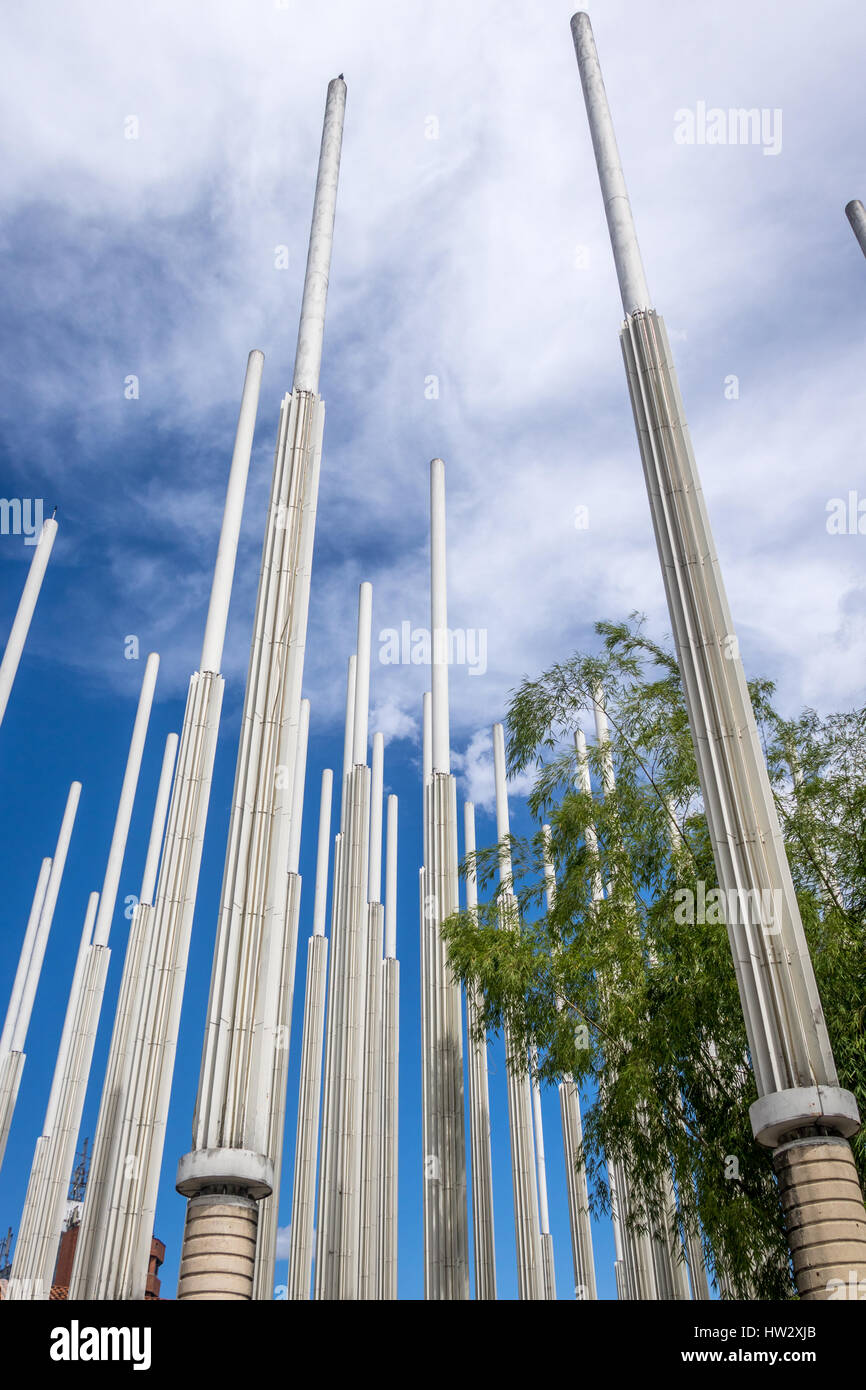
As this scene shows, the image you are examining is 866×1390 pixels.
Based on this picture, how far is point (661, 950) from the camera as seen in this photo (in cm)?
1444

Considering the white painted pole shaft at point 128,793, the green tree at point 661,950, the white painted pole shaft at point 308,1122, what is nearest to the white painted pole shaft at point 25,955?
the white painted pole shaft at point 128,793

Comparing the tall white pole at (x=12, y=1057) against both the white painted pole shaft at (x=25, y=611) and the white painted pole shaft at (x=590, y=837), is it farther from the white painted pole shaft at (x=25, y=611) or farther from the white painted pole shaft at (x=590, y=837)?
the white painted pole shaft at (x=590, y=837)

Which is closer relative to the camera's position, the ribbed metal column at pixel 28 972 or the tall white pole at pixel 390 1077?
the tall white pole at pixel 390 1077

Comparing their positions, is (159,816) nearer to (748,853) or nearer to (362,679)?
(362,679)

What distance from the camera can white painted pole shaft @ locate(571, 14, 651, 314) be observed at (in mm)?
13961

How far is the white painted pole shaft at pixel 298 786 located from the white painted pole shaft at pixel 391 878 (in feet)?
11.4

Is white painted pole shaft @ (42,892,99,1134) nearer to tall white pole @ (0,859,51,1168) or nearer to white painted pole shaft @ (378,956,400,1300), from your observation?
tall white pole @ (0,859,51,1168)

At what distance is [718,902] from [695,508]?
496cm

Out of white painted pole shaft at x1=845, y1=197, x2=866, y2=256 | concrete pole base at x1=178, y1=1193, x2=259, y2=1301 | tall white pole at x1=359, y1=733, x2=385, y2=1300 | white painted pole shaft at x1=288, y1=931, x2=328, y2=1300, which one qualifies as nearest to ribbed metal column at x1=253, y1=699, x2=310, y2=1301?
white painted pole shaft at x1=288, y1=931, x2=328, y2=1300

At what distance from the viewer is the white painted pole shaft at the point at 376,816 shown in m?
30.4

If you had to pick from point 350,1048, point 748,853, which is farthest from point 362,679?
point 748,853

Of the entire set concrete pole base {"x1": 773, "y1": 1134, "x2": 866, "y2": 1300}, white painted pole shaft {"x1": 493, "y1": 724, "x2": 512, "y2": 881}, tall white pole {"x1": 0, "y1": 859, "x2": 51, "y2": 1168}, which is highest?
white painted pole shaft {"x1": 493, "y1": 724, "x2": 512, "y2": 881}

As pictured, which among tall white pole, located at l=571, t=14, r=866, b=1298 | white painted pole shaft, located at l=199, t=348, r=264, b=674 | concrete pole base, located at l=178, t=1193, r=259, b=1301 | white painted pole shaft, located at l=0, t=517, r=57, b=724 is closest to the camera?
tall white pole, located at l=571, t=14, r=866, b=1298

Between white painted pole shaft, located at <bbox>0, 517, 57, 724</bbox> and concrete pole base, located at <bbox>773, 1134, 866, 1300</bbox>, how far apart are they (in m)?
18.8
